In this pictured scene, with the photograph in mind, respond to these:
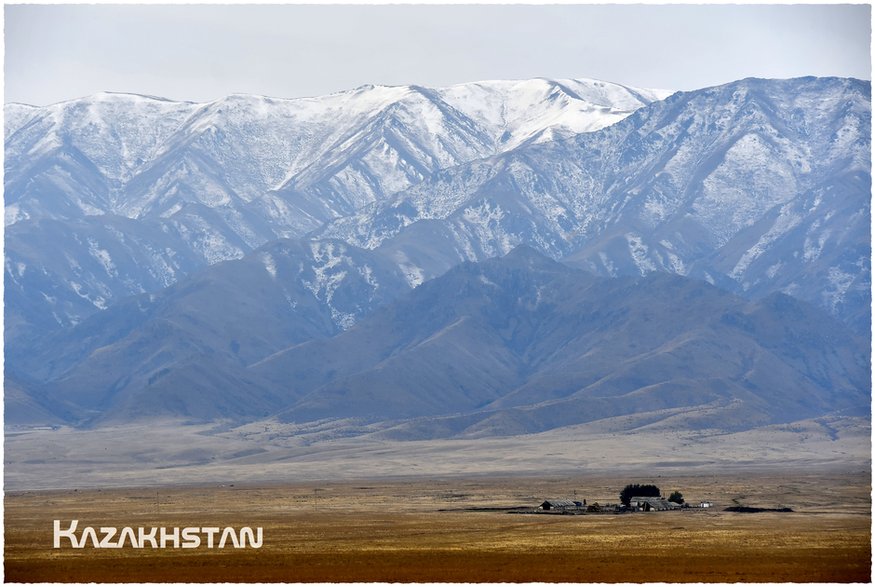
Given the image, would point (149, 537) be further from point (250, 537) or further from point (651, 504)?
point (651, 504)

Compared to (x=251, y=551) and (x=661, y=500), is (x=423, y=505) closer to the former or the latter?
(x=661, y=500)

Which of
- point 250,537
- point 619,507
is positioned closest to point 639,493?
point 619,507

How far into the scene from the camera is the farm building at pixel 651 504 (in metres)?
155

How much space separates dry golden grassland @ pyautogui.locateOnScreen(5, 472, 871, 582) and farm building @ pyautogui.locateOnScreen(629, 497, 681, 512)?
465 cm

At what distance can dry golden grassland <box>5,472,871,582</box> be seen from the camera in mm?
91875

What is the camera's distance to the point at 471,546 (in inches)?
4429

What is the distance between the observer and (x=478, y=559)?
4031 inches

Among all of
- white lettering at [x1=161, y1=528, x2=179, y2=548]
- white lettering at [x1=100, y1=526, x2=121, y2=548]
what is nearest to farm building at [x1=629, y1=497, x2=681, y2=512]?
white lettering at [x1=161, y1=528, x2=179, y2=548]

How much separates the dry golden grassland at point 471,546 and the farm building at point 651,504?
465 centimetres

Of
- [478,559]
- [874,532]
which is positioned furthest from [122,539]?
[874,532]

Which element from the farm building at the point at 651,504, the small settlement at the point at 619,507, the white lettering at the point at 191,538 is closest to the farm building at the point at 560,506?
the small settlement at the point at 619,507

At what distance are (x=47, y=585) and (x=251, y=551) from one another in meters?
27.8

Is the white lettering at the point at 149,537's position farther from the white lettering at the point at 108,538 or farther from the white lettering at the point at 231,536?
the white lettering at the point at 231,536

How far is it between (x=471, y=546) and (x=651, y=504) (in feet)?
156
